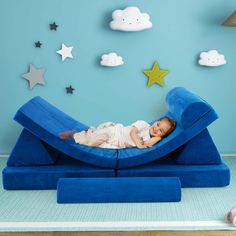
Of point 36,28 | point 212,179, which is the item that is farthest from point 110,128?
point 36,28

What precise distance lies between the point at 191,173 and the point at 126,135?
0.63 metres

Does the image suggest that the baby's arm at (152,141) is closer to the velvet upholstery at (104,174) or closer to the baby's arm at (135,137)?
the baby's arm at (135,137)

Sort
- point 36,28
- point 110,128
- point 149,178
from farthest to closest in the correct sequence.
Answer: point 36,28, point 110,128, point 149,178

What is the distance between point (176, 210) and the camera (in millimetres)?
2865

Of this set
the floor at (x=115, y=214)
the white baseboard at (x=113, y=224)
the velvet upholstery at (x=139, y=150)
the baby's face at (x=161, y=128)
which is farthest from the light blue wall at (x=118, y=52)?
the white baseboard at (x=113, y=224)

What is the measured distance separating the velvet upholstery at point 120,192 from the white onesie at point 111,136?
516 mm

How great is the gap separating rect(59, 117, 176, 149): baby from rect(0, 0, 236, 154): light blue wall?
82cm

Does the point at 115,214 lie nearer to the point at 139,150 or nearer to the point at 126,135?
the point at 139,150

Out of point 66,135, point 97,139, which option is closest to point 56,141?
point 66,135

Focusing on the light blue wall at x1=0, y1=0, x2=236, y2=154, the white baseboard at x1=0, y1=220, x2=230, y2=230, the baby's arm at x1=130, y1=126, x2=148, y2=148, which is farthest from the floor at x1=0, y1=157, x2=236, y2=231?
the light blue wall at x1=0, y1=0, x2=236, y2=154

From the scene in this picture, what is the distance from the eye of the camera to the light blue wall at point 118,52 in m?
4.32

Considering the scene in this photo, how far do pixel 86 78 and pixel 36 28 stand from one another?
69cm

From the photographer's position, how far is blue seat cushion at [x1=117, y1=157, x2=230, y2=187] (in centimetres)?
327

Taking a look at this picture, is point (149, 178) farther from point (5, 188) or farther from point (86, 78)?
point (86, 78)
